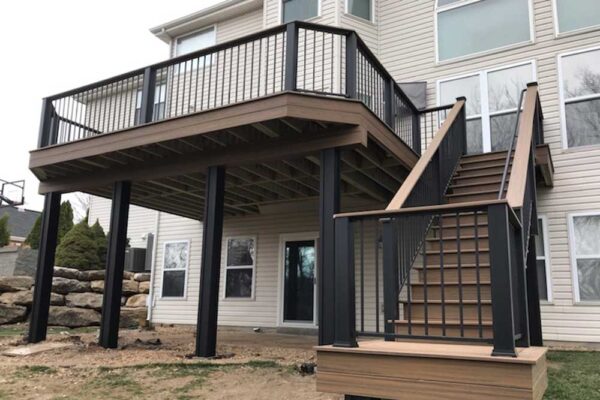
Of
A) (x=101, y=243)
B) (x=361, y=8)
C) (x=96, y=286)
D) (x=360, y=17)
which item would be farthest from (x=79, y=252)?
(x=361, y=8)

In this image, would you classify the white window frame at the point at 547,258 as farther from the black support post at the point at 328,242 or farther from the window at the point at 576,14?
the black support post at the point at 328,242

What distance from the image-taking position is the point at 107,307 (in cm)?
707

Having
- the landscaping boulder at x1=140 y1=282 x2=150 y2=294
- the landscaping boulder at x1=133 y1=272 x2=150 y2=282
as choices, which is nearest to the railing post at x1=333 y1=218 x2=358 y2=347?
the landscaping boulder at x1=140 y1=282 x2=150 y2=294

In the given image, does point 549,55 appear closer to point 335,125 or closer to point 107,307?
point 335,125

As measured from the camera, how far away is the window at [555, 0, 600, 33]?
316 inches

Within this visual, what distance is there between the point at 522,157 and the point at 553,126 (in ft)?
14.0

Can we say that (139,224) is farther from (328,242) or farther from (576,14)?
(576,14)

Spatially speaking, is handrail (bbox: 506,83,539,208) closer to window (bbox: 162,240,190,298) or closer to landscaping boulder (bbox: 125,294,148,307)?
window (bbox: 162,240,190,298)

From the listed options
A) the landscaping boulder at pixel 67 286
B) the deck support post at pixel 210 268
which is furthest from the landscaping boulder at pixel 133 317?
the deck support post at pixel 210 268

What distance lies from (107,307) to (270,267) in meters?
4.10

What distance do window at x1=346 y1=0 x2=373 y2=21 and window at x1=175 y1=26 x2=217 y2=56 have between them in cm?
373

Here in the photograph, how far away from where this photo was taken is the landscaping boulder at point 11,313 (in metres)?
10.2

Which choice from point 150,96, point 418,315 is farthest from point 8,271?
point 418,315

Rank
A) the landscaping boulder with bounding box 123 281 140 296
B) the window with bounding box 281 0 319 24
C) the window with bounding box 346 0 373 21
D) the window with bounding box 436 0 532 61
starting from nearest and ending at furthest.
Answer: the window with bounding box 436 0 532 61
the window with bounding box 346 0 373 21
the window with bounding box 281 0 319 24
the landscaping boulder with bounding box 123 281 140 296
